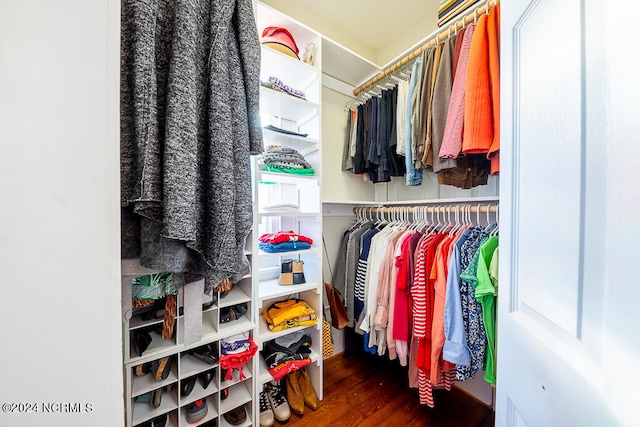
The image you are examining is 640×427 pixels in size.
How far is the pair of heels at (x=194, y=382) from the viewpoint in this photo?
2.96 ft

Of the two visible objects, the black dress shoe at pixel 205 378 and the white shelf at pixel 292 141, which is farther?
the white shelf at pixel 292 141

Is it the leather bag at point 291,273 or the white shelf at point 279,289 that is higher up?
the leather bag at point 291,273

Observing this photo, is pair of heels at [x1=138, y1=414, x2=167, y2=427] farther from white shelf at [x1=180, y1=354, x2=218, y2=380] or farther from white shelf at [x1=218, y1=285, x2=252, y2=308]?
white shelf at [x1=218, y1=285, x2=252, y2=308]

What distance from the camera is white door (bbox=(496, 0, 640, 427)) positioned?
27cm

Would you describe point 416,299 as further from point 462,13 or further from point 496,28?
point 462,13

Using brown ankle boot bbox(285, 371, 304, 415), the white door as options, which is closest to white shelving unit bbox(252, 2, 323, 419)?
brown ankle boot bbox(285, 371, 304, 415)

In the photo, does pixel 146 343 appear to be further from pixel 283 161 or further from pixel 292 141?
pixel 292 141

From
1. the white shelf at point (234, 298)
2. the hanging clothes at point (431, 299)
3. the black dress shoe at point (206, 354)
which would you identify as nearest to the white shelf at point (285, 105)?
the hanging clothes at point (431, 299)

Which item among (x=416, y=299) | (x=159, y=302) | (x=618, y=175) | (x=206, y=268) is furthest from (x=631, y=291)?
(x=159, y=302)

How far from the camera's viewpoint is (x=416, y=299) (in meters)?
1.09

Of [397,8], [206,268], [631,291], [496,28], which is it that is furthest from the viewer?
[397,8]

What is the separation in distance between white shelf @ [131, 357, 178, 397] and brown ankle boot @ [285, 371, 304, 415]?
0.64 meters

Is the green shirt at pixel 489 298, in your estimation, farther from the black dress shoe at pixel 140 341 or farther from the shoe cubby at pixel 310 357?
the black dress shoe at pixel 140 341

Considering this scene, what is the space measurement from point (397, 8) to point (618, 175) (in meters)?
1.74
